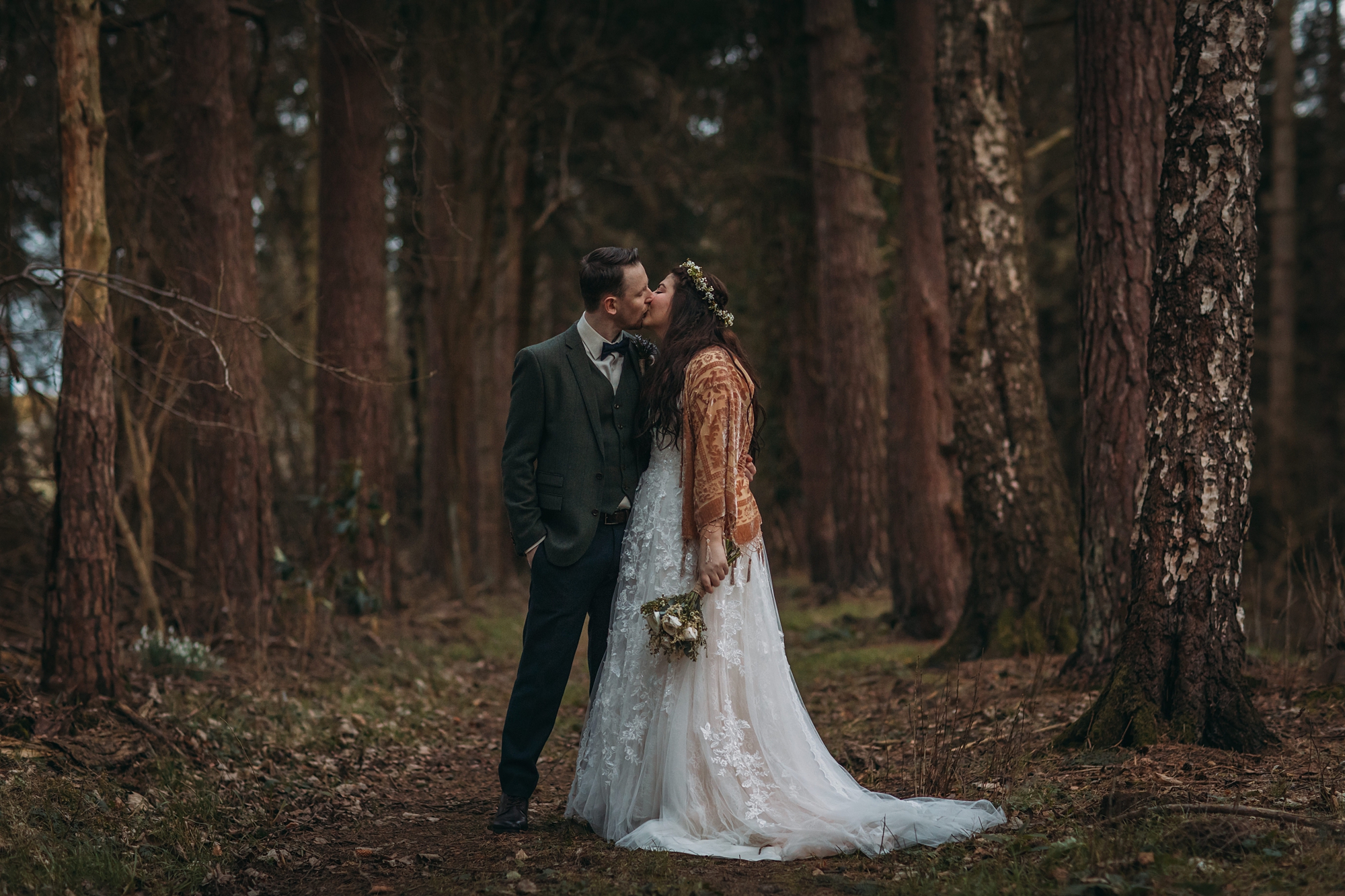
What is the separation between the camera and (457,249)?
13836 mm

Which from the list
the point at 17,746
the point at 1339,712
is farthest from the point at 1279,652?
the point at 17,746

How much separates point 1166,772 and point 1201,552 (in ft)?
3.21

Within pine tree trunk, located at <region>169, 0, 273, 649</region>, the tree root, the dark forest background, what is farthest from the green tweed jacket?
A: pine tree trunk, located at <region>169, 0, 273, 649</region>

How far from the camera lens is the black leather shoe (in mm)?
4703

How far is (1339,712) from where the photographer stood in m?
5.43

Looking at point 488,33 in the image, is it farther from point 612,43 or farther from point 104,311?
point 104,311

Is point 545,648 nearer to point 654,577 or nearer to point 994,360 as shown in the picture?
point 654,577

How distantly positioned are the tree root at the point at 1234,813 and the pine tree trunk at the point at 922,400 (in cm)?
601

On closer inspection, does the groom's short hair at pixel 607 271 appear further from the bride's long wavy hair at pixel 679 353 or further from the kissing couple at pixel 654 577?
the bride's long wavy hair at pixel 679 353

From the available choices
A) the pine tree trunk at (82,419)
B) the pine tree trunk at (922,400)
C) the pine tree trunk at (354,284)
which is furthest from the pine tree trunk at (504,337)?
the pine tree trunk at (82,419)

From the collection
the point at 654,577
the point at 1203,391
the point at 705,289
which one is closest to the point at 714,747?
the point at 654,577

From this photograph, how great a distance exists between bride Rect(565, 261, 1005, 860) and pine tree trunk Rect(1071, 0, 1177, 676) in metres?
2.76

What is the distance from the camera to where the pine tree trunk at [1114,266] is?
6.53 metres

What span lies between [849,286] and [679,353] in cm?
880
